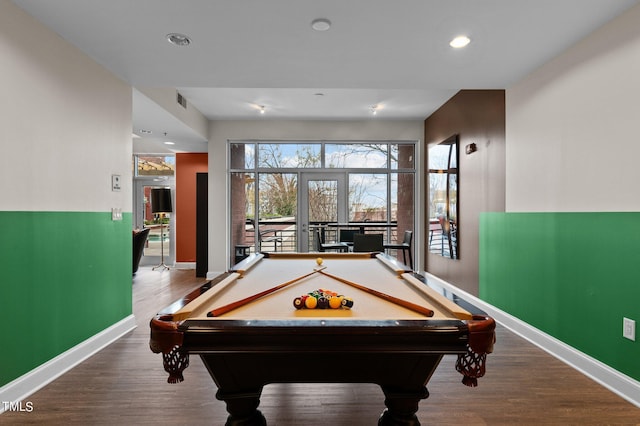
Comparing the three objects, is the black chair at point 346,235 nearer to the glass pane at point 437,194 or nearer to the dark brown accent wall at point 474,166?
the glass pane at point 437,194

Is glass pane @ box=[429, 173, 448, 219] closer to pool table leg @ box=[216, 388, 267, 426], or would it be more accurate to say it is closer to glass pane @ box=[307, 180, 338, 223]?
glass pane @ box=[307, 180, 338, 223]

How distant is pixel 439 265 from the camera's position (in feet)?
18.7

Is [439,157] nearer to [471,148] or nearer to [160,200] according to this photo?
[471,148]

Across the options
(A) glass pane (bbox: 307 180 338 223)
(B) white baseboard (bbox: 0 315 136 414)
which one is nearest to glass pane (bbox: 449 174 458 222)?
(A) glass pane (bbox: 307 180 338 223)

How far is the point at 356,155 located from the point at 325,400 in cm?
493

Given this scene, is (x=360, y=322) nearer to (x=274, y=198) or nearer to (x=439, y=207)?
(x=439, y=207)

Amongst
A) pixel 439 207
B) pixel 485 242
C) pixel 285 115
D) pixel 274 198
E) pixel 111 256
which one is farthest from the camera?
pixel 274 198

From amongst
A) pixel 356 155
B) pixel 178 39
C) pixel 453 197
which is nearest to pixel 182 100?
pixel 178 39

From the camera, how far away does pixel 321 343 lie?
1.21 meters

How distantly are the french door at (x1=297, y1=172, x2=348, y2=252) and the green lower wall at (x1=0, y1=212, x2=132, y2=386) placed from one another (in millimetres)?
3480

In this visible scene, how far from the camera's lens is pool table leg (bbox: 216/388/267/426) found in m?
1.37

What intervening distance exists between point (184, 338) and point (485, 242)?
12.3ft

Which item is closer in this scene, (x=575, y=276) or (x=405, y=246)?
(x=575, y=276)

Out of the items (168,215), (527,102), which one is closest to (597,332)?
(527,102)
